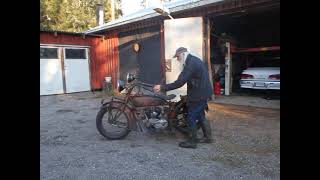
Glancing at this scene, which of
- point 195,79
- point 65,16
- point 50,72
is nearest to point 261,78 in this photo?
point 195,79

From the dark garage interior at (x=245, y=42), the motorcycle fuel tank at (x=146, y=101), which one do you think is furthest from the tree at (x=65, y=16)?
the motorcycle fuel tank at (x=146, y=101)

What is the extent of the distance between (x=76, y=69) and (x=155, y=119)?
1040cm

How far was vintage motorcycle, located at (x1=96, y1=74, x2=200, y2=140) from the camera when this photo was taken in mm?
5840

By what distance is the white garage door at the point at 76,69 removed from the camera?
15039 mm

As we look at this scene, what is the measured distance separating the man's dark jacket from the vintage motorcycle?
0.55m

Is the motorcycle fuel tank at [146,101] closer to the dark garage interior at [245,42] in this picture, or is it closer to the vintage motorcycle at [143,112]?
the vintage motorcycle at [143,112]

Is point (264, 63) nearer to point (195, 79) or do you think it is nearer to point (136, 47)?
point (136, 47)

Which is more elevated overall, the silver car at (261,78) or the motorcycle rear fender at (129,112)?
the silver car at (261,78)

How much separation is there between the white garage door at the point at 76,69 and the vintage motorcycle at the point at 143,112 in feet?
31.9

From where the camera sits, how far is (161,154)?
5105mm

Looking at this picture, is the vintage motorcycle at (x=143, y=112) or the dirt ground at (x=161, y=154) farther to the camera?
the vintage motorcycle at (x=143, y=112)
